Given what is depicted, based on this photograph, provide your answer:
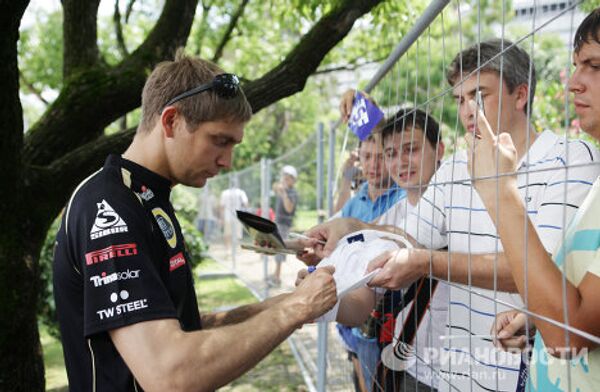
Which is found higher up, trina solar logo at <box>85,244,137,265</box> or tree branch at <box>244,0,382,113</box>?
tree branch at <box>244,0,382,113</box>

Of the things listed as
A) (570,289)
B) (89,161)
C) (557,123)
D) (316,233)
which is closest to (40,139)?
(89,161)

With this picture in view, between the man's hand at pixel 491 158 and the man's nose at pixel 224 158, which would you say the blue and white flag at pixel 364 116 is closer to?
the man's nose at pixel 224 158

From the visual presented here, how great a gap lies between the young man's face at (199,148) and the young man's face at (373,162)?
132cm

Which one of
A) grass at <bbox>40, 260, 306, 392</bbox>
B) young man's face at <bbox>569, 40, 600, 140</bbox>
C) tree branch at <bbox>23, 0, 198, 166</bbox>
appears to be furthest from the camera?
grass at <bbox>40, 260, 306, 392</bbox>

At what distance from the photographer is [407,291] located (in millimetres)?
2227

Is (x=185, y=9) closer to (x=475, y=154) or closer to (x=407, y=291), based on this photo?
(x=407, y=291)

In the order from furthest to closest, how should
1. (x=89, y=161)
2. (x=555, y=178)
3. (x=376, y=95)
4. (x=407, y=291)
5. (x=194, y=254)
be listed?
(x=194, y=254) < (x=376, y=95) < (x=89, y=161) < (x=407, y=291) < (x=555, y=178)

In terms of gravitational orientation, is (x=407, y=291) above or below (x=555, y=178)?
below

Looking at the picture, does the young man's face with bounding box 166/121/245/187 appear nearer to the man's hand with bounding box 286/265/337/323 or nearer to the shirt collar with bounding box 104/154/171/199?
the shirt collar with bounding box 104/154/171/199

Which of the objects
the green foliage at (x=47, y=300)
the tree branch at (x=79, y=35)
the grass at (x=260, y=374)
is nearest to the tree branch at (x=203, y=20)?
the green foliage at (x=47, y=300)

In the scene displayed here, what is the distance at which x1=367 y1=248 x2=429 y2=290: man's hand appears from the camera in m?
1.74

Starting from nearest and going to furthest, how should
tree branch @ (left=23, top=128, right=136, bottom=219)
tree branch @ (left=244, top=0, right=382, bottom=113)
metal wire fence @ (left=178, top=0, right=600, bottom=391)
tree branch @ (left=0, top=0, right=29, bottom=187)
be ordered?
metal wire fence @ (left=178, top=0, right=600, bottom=391)
tree branch @ (left=0, top=0, right=29, bottom=187)
tree branch @ (left=23, top=128, right=136, bottom=219)
tree branch @ (left=244, top=0, right=382, bottom=113)

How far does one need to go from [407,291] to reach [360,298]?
23cm

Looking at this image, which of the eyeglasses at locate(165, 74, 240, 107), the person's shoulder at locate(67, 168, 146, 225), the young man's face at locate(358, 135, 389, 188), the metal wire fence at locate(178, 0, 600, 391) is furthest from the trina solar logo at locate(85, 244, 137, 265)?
the young man's face at locate(358, 135, 389, 188)
